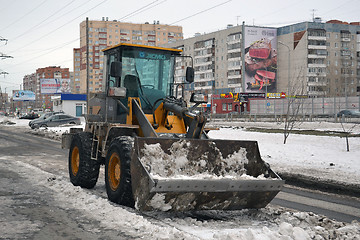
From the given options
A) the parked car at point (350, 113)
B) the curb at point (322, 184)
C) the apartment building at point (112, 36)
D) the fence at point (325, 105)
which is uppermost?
the apartment building at point (112, 36)

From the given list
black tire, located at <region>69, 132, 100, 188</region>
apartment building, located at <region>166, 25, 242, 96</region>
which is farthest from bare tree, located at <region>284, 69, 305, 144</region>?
apartment building, located at <region>166, 25, 242, 96</region>

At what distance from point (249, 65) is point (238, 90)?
6.20 metres

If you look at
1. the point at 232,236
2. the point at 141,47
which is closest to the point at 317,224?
the point at 232,236

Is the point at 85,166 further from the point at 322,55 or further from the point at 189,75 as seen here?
the point at 322,55

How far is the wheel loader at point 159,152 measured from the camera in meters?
6.20

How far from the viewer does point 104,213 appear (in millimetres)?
6688

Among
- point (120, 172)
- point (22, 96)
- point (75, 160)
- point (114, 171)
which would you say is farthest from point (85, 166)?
point (22, 96)

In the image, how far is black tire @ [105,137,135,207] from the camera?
6.75m

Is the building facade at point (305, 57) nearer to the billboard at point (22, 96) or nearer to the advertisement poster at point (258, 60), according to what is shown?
the advertisement poster at point (258, 60)

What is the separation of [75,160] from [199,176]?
4.11 m

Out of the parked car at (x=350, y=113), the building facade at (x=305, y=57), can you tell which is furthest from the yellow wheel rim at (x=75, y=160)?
the building facade at (x=305, y=57)

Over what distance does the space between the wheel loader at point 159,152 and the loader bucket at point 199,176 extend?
1 centimetres

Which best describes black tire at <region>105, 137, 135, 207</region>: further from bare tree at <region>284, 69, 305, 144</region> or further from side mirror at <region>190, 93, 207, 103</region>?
bare tree at <region>284, 69, 305, 144</region>

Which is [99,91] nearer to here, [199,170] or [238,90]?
[199,170]
